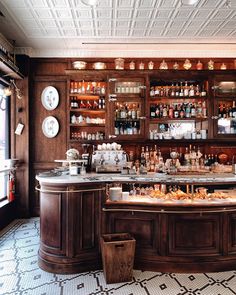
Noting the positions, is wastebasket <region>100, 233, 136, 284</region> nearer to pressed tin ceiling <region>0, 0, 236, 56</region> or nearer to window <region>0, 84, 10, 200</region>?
window <region>0, 84, 10, 200</region>

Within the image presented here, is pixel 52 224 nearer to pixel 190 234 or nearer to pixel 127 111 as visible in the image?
pixel 190 234

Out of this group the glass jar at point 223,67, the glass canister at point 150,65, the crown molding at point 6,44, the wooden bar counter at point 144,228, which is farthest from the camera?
the glass jar at point 223,67

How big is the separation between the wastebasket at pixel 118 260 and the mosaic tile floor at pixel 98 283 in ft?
0.25

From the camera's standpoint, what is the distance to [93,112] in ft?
17.3

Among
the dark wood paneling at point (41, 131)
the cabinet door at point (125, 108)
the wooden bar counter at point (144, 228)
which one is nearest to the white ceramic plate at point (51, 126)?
the dark wood paneling at point (41, 131)

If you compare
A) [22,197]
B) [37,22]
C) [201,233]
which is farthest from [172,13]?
[22,197]

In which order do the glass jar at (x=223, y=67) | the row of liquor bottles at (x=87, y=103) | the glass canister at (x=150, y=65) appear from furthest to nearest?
the glass jar at (x=223, y=67)
the glass canister at (x=150, y=65)
the row of liquor bottles at (x=87, y=103)

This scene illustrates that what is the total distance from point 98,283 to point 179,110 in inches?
142

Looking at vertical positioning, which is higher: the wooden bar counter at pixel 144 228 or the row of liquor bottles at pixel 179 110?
the row of liquor bottles at pixel 179 110

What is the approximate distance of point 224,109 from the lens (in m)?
5.05

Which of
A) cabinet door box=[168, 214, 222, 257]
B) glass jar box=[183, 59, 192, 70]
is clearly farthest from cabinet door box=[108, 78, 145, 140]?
cabinet door box=[168, 214, 222, 257]

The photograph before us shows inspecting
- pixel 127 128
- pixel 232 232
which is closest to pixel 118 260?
pixel 232 232

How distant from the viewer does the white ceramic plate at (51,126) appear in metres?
5.31

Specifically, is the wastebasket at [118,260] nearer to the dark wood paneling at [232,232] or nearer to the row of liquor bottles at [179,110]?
the dark wood paneling at [232,232]
